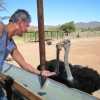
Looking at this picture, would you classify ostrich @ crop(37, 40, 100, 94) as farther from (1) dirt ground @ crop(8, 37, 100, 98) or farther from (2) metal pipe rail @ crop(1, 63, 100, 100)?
(1) dirt ground @ crop(8, 37, 100, 98)

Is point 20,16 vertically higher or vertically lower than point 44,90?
higher

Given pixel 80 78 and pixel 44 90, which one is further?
pixel 44 90

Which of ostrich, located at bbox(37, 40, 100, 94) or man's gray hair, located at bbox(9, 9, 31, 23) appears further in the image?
ostrich, located at bbox(37, 40, 100, 94)

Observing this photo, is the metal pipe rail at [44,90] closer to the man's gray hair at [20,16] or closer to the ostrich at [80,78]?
the ostrich at [80,78]

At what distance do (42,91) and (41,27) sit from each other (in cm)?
142

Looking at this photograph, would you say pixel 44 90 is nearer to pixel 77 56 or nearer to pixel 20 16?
pixel 20 16

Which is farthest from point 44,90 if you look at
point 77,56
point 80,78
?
point 77,56

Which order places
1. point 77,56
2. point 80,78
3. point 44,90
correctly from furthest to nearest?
point 77,56 → point 44,90 → point 80,78

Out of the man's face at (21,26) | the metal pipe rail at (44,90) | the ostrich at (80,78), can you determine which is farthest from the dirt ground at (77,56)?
the man's face at (21,26)

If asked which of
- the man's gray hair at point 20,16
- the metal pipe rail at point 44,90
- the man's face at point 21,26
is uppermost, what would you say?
the man's gray hair at point 20,16

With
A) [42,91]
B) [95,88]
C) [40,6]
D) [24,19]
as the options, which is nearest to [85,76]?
[95,88]

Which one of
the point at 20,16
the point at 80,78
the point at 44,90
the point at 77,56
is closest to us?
the point at 20,16

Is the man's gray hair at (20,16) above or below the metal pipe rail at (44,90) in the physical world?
above

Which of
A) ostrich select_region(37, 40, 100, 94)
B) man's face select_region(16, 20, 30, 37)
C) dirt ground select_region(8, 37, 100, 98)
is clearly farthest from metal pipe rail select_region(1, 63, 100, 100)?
dirt ground select_region(8, 37, 100, 98)
